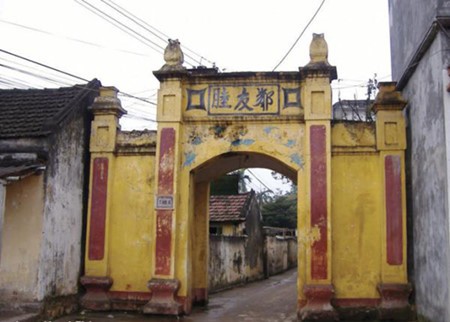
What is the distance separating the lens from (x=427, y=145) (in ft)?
28.7

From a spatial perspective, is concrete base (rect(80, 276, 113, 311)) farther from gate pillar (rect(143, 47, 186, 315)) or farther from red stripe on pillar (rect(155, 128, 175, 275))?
red stripe on pillar (rect(155, 128, 175, 275))

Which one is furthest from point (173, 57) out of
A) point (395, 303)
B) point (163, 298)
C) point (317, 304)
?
point (395, 303)

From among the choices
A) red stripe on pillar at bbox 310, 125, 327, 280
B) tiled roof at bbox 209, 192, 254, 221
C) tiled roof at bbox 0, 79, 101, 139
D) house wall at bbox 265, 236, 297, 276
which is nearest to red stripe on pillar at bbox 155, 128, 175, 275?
tiled roof at bbox 0, 79, 101, 139

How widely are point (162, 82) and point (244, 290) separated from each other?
333 inches

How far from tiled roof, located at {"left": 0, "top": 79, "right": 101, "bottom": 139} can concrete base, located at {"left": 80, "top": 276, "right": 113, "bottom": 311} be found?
3020 mm

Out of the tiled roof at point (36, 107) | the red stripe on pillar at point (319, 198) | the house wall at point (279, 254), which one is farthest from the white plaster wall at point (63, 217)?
the house wall at point (279, 254)

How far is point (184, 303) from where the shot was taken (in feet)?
33.6

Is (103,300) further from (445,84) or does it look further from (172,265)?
(445,84)

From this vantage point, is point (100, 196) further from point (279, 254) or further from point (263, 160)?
point (279, 254)

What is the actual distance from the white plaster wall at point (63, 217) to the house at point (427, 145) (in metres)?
6.18

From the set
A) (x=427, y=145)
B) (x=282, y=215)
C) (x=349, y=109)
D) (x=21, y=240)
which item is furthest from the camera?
(x=282, y=215)

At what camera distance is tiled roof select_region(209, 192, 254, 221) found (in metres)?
20.5

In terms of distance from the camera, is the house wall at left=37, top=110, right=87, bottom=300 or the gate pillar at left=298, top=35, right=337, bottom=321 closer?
the house wall at left=37, top=110, right=87, bottom=300

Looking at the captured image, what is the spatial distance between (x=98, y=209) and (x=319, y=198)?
Result: 429cm
